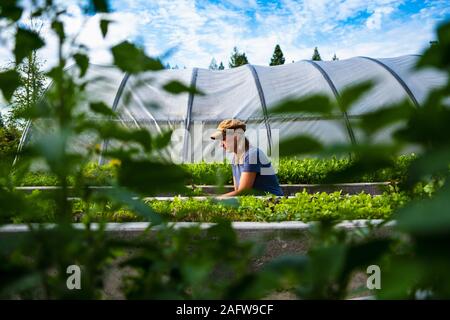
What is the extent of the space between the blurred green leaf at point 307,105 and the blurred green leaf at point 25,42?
1.84 feet

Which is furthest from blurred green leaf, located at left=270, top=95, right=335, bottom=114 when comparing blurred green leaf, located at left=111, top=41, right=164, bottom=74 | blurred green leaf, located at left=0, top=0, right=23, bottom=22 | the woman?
the woman

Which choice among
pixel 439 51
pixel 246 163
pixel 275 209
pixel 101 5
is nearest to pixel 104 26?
pixel 101 5

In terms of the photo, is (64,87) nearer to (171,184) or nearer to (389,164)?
(171,184)

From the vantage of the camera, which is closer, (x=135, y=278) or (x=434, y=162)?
(x=434, y=162)

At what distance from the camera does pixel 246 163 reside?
14.9 ft

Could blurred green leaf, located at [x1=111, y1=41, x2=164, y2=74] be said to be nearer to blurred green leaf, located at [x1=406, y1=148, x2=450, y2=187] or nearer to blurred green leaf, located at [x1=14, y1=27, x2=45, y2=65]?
blurred green leaf, located at [x1=14, y1=27, x2=45, y2=65]

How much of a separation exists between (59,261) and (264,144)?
10.3 metres

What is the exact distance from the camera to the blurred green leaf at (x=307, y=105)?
1.79ft

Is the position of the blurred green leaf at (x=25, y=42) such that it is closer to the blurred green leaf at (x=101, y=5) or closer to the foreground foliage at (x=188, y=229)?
the foreground foliage at (x=188, y=229)

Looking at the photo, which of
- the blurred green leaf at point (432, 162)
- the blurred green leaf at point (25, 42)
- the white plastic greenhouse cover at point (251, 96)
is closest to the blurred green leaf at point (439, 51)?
the blurred green leaf at point (432, 162)

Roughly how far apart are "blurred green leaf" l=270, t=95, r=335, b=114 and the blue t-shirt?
3960 mm

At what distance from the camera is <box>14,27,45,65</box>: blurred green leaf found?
853 mm
